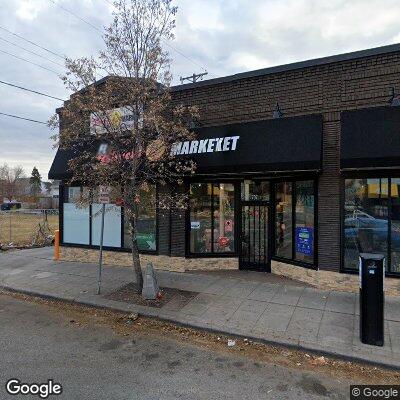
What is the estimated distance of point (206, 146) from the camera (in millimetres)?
8938

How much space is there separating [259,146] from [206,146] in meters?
1.45

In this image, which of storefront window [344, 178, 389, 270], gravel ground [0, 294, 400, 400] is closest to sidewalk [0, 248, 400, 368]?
gravel ground [0, 294, 400, 400]

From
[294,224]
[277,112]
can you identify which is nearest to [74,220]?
[294,224]

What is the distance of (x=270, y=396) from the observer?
12.9 feet

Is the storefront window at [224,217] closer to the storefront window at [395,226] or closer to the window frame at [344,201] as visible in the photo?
the window frame at [344,201]

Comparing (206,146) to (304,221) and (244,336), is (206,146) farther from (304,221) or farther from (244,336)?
(244,336)

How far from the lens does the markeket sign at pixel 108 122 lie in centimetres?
745

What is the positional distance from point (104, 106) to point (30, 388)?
212 inches

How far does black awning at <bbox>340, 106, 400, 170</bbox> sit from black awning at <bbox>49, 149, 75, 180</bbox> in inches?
318

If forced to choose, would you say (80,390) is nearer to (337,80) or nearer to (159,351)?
(159,351)

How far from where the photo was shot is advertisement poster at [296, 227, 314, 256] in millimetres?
8390
